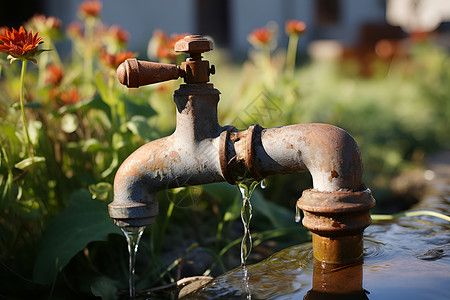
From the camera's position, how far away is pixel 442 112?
13.1 feet

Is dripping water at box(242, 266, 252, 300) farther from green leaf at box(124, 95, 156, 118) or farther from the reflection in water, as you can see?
green leaf at box(124, 95, 156, 118)

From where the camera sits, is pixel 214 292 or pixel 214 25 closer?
pixel 214 292

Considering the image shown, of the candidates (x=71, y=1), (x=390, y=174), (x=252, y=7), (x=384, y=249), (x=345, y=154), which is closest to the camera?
(x=345, y=154)

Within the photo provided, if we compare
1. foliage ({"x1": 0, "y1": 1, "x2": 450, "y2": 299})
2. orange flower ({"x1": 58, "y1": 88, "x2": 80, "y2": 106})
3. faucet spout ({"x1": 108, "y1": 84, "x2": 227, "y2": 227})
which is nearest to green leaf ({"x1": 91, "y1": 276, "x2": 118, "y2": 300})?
foliage ({"x1": 0, "y1": 1, "x2": 450, "y2": 299})

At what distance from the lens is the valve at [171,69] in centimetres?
116

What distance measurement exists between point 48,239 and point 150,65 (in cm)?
63

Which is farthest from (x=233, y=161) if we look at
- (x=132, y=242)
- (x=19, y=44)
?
(x=19, y=44)

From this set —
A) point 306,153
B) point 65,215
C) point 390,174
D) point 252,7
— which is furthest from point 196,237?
point 252,7

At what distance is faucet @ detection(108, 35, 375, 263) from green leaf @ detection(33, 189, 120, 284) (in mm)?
175

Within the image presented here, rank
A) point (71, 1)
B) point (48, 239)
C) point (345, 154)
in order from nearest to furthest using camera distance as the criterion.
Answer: point (345, 154), point (48, 239), point (71, 1)

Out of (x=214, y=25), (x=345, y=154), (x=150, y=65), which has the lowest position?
(x=345, y=154)

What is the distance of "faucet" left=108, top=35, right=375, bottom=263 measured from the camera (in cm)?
112

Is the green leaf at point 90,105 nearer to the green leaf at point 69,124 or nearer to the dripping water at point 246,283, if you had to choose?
the green leaf at point 69,124

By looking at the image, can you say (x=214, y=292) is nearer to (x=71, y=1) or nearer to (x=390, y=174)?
(x=390, y=174)
